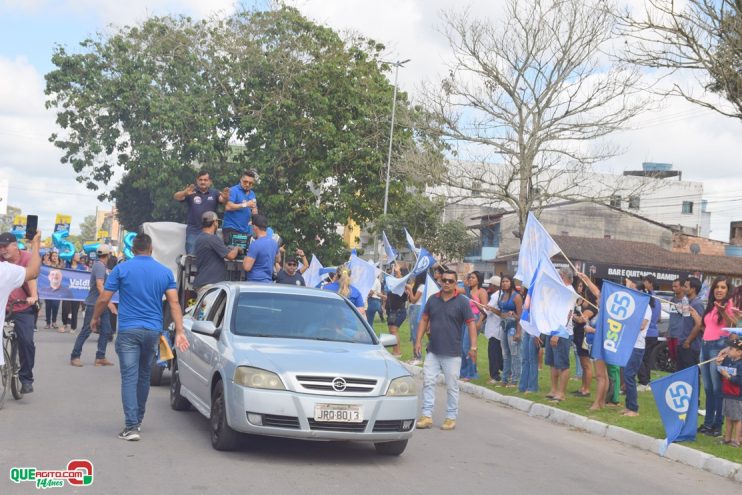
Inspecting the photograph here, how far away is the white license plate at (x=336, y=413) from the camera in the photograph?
26.2ft

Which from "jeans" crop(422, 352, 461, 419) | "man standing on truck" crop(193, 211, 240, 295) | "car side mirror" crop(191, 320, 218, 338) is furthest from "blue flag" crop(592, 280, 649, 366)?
"car side mirror" crop(191, 320, 218, 338)

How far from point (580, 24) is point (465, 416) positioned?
→ 23.2 meters

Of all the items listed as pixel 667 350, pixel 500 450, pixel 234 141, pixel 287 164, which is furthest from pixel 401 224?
pixel 500 450

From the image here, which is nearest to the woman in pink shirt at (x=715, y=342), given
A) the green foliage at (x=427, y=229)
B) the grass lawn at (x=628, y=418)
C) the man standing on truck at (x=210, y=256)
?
the grass lawn at (x=628, y=418)

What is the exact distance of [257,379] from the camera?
26.6 feet

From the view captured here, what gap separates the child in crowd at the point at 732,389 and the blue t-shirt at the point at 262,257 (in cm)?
593

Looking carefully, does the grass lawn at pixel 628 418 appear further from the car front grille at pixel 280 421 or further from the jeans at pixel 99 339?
the jeans at pixel 99 339

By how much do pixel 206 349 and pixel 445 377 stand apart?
125 inches

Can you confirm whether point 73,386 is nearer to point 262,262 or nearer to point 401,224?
point 262,262

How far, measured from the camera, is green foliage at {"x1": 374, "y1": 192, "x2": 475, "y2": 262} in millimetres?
40719


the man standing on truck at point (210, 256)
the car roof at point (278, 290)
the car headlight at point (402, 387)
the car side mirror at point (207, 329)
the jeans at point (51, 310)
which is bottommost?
the jeans at point (51, 310)

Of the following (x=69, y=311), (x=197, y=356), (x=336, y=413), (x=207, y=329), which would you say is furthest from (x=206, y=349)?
(x=69, y=311)

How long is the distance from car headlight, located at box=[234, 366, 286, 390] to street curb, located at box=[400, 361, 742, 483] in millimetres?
1859
